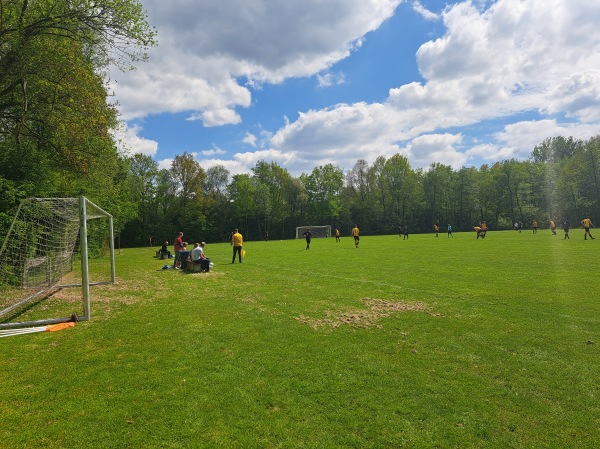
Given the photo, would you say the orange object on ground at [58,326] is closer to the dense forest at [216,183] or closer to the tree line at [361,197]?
the dense forest at [216,183]

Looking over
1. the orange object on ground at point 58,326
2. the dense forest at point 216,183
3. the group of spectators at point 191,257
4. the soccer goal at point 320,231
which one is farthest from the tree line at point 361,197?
the orange object on ground at point 58,326

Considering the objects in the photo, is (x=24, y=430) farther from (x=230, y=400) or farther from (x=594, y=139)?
(x=594, y=139)

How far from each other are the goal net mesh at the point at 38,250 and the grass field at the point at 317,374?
4.03 metres

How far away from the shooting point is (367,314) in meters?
8.15

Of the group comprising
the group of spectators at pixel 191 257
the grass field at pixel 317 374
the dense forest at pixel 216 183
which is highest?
the dense forest at pixel 216 183

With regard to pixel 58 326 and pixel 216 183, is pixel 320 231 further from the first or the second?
pixel 58 326

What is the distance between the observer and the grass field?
3.65m

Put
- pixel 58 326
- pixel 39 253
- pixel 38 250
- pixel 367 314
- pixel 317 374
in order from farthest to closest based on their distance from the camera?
pixel 39 253, pixel 38 250, pixel 367 314, pixel 58 326, pixel 317 374

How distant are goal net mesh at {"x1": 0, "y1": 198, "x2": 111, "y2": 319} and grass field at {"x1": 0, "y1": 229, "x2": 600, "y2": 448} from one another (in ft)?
13.2

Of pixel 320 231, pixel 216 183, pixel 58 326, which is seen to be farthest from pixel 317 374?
pixel 216 183

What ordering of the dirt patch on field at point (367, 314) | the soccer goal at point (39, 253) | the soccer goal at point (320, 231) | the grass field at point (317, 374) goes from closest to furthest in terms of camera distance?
the grass field at point (317, 374) < the dirt patch on field at point (367, 314) < the soccer goal at point (39, 253) < the soccer goal at point (320, 231)

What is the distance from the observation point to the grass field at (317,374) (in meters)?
3.65

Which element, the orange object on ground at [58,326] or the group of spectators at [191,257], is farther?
the group of spectators at [191,257]

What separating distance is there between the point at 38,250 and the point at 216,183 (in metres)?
68.3
